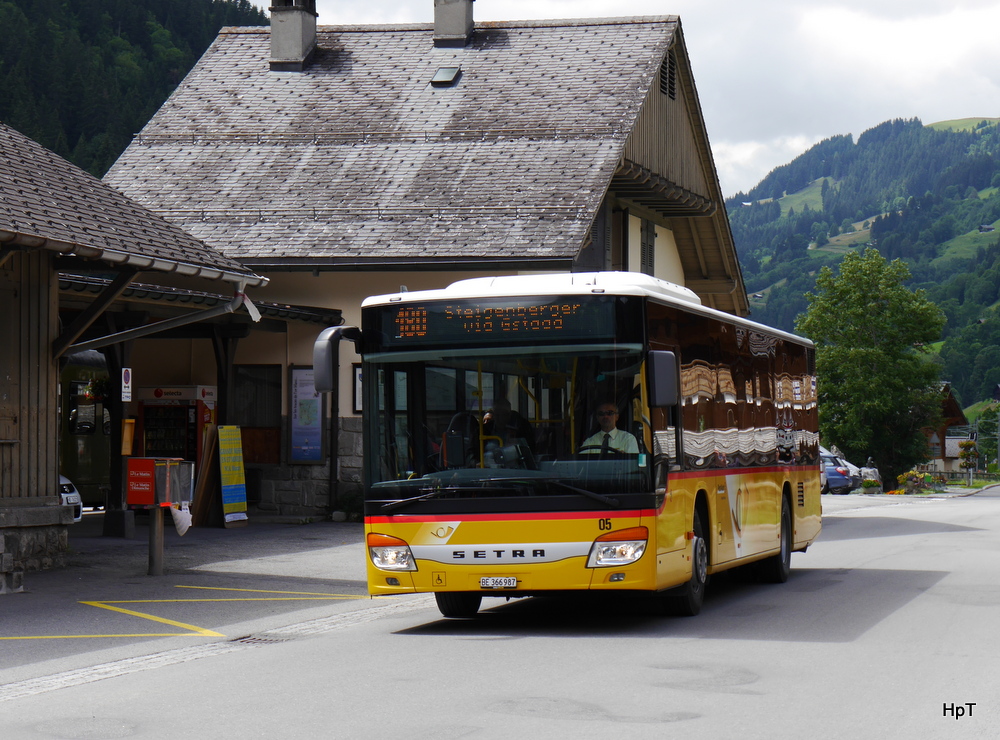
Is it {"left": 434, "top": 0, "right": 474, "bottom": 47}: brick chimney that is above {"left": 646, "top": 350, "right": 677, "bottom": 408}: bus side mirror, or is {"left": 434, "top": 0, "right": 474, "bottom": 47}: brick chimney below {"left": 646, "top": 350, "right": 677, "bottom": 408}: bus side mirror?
above

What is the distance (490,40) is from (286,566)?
55.1 ft

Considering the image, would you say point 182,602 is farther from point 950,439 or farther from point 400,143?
point 950,439

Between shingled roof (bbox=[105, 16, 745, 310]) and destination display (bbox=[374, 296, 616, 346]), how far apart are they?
11.6 meters

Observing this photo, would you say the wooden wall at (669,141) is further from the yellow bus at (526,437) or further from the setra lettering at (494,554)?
the setra lettering at (494,554)

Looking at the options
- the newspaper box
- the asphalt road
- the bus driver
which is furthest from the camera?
the newspaper box

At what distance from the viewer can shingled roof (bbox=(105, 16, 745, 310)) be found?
2366 centimetres

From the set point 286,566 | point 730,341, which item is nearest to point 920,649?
point 730,341

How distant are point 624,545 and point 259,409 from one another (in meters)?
15.7

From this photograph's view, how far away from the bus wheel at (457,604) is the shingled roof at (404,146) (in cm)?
1109

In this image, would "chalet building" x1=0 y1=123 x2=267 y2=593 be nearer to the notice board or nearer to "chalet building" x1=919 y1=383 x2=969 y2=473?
the notice board

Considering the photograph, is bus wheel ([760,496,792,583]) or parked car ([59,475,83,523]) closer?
bus wheel ([760,496,792,583])

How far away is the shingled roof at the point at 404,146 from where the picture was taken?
23.7m

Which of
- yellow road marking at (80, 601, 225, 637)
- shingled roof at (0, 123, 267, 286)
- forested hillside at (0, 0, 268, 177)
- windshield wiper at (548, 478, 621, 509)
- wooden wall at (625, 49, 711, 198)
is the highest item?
forested hillside at (0, 0, 268, 177)

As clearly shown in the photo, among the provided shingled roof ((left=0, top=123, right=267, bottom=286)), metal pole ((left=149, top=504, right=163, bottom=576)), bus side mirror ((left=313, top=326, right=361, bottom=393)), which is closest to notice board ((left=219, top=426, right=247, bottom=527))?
shingled roof ((left=0, top=123, right=267, bottom=286))
